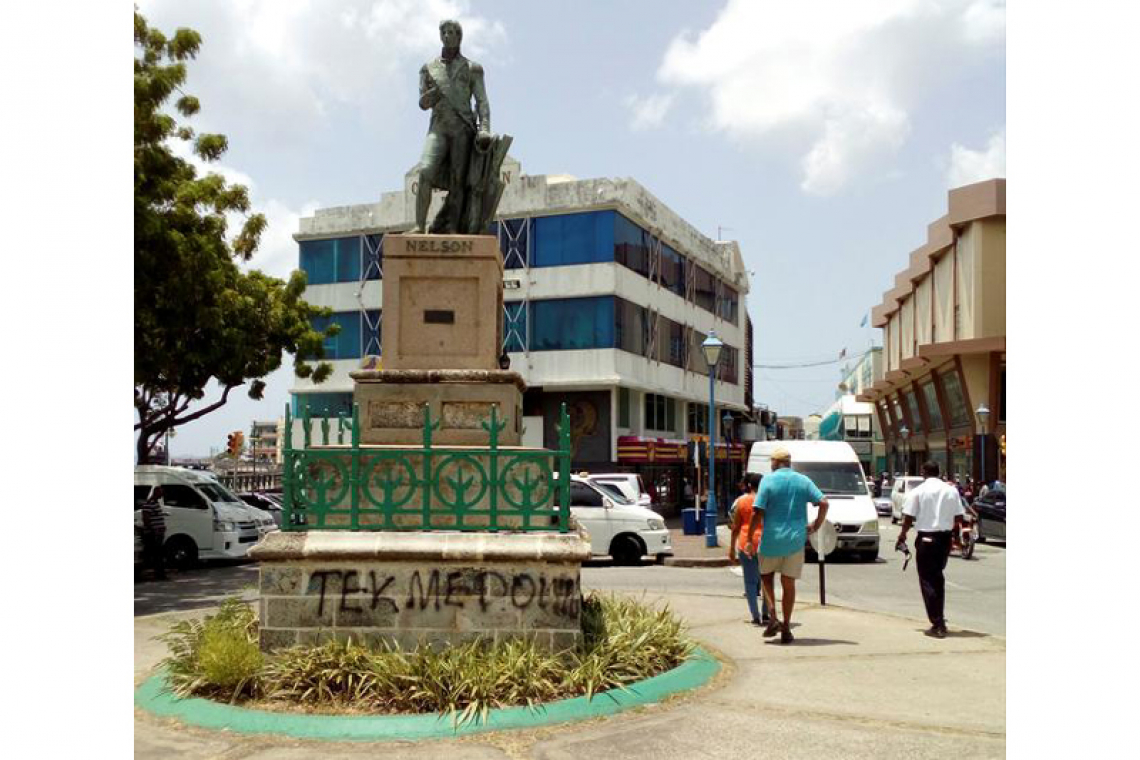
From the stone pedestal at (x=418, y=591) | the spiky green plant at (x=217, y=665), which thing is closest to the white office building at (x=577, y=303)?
the spiky green plant at (x=217, y=665)

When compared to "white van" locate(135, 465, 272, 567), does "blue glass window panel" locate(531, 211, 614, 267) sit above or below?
above

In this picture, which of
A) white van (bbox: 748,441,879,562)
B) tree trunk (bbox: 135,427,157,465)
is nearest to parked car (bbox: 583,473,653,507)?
white van (bbox: 748,441,879,562)

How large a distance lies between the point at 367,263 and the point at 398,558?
3124 centimetres

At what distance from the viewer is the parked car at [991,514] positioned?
23516mm

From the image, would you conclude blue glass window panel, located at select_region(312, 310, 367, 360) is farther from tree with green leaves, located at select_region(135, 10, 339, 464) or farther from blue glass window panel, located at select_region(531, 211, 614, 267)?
tree with green leaves, located at select_region(135, 10, 339, 464)

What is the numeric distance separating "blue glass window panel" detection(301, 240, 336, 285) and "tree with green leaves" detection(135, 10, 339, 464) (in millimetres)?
11883

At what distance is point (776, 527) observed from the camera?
885 cm

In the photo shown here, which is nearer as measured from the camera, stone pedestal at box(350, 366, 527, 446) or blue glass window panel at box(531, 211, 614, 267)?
stone pedestal at box(350, 366, 527, 446)

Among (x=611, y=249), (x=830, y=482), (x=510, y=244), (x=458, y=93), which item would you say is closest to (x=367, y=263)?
(x=510, y=244)

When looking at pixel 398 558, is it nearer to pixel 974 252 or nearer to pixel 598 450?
pixel 598 450

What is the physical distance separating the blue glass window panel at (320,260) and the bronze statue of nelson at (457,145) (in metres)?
29.7

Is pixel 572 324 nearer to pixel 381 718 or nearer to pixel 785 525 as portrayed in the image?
pixel 785 525

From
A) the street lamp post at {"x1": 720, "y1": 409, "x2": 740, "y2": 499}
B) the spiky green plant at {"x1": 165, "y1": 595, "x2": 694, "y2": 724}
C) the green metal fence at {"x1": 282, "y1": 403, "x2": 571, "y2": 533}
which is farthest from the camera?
the street lamp post at {"x1": 720, "y1": 409, "x2": 740, "y2": 499}

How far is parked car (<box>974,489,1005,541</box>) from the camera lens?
23.5 meters
